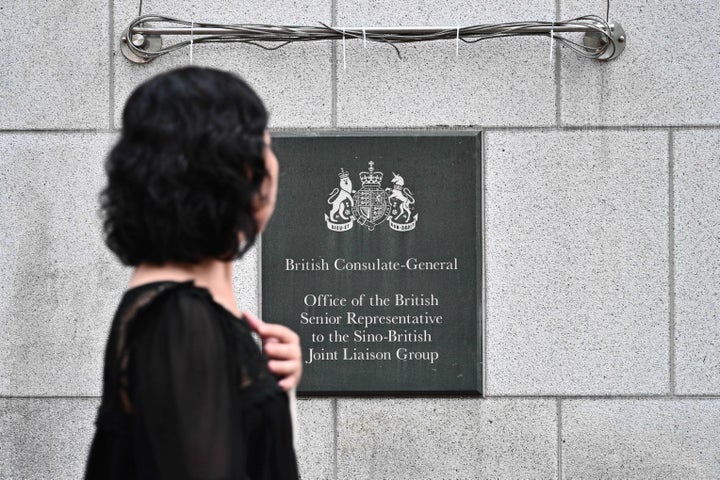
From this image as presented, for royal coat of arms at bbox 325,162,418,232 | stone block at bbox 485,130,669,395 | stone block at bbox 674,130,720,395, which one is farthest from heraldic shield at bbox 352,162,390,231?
stone block at bbox 674,130,720,395

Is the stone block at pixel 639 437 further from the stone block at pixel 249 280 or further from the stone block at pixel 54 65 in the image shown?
the stone block at pixel 54 65

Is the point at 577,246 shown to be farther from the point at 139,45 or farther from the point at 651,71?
the point at 139,45

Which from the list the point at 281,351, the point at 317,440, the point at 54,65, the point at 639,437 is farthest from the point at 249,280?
the point at 281,351

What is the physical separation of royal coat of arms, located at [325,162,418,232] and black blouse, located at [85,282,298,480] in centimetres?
369

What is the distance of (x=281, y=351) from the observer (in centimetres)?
190

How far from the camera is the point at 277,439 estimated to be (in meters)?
1.80

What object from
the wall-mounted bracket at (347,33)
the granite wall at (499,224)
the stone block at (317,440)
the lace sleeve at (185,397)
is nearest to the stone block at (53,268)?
the granite wall at (499,224)

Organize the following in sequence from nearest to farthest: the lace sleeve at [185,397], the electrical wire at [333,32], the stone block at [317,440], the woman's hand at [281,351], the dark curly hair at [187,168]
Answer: the lace sleeve at [185,397]
the dark curly hair at [187,168]
the woman's hand at [281,351]
the electrical wire at [333,32]
the stone block at [317,440]

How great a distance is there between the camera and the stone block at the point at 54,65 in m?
5.53

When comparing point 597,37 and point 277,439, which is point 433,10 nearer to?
point 597,37

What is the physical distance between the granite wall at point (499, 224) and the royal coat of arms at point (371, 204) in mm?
332

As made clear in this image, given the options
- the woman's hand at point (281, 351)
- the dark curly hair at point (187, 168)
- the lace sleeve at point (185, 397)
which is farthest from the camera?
the woman's hand at point (281, 351)

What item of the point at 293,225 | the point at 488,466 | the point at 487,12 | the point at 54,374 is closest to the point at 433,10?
the point at 487,12

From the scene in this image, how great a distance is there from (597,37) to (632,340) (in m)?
1.79
